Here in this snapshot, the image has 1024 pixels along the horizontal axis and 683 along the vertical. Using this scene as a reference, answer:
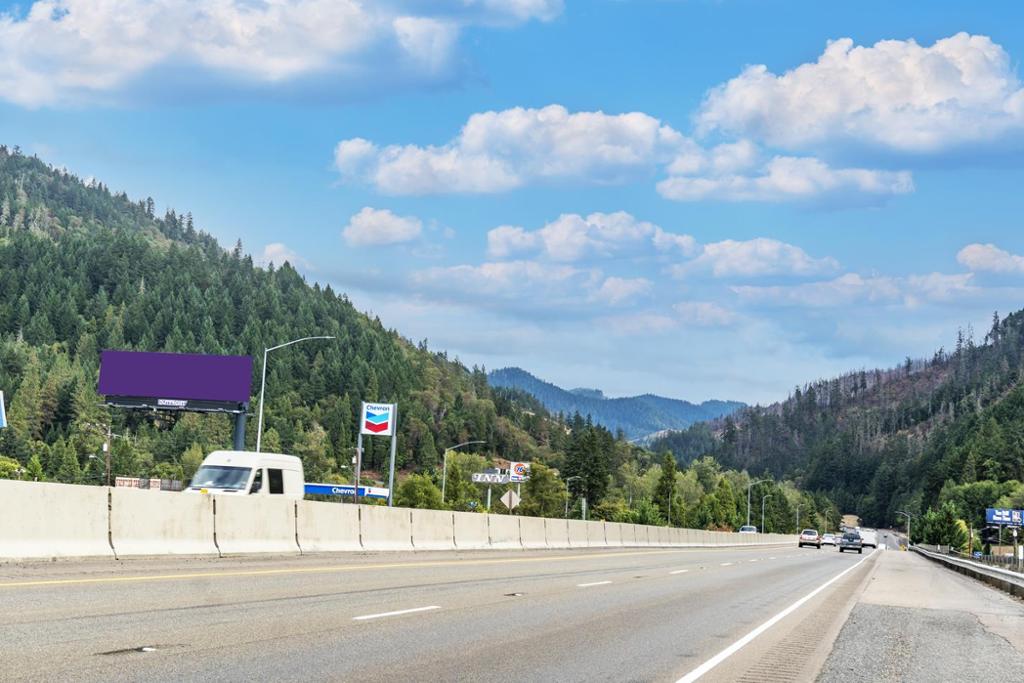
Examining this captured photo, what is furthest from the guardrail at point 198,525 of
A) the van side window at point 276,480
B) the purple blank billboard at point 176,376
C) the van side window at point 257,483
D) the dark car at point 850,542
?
the purple blank billboard at point 176,376

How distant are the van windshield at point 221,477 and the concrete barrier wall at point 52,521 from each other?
13740 mm

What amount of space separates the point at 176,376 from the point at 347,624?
88034 millimetres

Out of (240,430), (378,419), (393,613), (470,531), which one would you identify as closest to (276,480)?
(470,531)

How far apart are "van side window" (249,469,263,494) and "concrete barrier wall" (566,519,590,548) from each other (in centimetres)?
1756

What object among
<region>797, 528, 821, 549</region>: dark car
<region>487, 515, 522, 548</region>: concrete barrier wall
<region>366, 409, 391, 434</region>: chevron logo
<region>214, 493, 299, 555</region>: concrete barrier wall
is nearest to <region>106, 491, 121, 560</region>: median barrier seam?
<region>214, 493, 299, 555</region>: concrete barrier wall

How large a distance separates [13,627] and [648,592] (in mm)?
13268

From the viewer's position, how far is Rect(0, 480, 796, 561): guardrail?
18125 mm

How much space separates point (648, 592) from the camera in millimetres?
22328

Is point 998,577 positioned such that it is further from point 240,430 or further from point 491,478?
point 491,478

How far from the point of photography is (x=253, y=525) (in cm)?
2458

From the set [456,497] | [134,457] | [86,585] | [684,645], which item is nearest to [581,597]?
[684,645]

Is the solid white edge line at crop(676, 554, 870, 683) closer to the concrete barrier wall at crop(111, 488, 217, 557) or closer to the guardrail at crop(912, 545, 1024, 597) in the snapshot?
the guardrail at crop(912, 545, 1024, 597)

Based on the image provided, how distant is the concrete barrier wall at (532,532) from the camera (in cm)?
4339

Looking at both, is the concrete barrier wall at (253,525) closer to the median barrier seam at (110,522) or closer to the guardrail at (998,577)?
the median barrier seam at (110,522)
